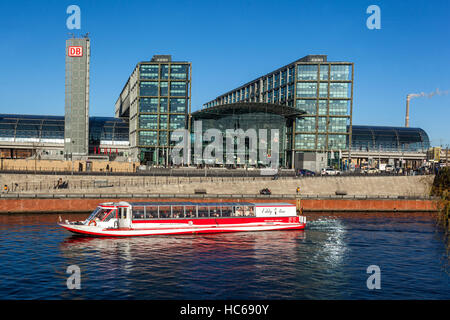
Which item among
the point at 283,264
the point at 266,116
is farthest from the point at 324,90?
the point at 283,264

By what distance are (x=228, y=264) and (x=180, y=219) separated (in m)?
14.3

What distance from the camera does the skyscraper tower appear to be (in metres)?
121

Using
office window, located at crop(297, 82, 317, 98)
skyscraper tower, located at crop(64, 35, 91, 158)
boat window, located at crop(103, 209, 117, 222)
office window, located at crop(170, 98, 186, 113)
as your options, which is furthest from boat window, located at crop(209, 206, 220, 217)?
office window, located at crop(297, 82, 317, 98)

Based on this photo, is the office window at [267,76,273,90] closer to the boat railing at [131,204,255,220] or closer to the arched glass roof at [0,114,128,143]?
the arched glass roof at [0,114,128,143]

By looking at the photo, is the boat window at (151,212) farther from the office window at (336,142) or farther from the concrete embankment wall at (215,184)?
the office window at (336,142)

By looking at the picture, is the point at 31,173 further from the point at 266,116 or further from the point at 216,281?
the point at 266,116

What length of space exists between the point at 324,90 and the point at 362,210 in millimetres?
70041

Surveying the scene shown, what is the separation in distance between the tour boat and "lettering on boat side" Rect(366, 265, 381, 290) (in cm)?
1868

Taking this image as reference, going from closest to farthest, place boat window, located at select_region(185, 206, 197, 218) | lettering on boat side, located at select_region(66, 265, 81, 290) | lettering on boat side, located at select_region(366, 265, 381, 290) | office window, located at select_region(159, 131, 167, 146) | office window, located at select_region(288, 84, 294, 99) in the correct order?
lettering on boat side, located at select_region(66, 265, 81, 290), lettering on boat side, located at select_region(366, 265, 381, 290), boat window, located at select_region(185, 206, 197, 218), office window, located at select_region(159, 131, 167, 146), office window, located at select_region(288, 84, 294, 99)

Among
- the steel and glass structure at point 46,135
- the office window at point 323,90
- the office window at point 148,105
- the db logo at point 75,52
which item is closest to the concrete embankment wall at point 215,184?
the office window at point 323,90

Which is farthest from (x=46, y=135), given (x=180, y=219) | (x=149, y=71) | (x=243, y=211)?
(x=243, y=211)

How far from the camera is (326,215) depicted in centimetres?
6919
